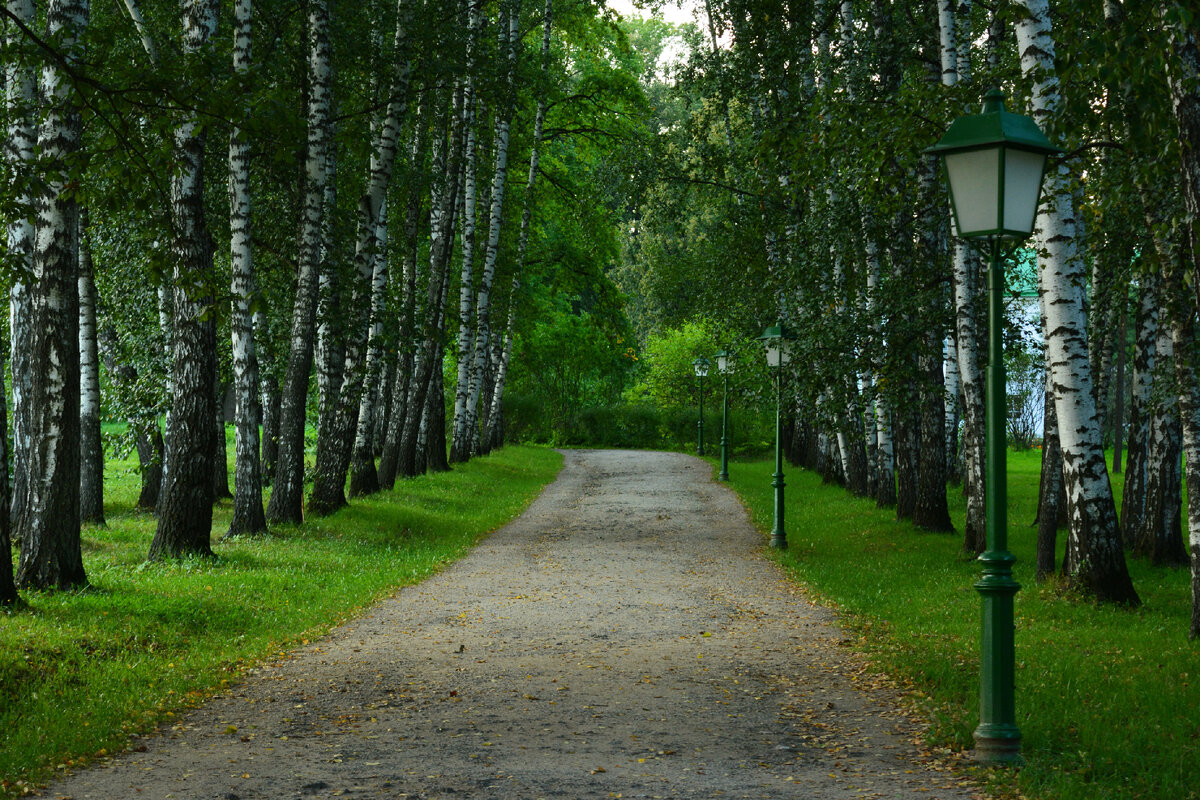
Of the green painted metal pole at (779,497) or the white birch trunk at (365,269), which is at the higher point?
the white birch trunk at (365,269)

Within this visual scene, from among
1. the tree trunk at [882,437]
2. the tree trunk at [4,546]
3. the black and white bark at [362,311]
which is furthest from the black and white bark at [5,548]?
the tree trunk at [882,437]

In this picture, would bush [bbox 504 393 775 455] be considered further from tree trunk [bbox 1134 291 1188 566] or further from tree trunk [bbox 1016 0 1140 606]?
tree trunk [bbox 1016 0 1140 606]

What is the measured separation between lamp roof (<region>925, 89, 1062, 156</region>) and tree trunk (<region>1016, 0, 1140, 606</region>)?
405 centimetres

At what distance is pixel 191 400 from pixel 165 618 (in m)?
3.73

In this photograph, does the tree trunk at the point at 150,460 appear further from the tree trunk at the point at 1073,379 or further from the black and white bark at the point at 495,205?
the tree trunk at the point at 1073,379

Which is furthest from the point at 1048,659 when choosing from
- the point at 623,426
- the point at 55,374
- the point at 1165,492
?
the point at 623,426

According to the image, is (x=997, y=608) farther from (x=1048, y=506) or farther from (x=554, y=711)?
(x=1048, y=506)

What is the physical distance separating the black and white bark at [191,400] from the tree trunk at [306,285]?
2974 mm

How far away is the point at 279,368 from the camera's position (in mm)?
18750

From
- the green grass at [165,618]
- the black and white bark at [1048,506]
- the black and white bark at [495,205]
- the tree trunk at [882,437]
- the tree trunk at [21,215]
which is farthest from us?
the black and white bark at [495,205]

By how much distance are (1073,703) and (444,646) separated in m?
4.71

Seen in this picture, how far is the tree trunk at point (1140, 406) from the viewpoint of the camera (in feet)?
46.4

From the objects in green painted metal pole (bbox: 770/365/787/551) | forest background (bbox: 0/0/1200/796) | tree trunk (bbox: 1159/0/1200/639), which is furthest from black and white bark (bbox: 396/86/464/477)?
tree trunk (bbox: 1159/0/1200/639)

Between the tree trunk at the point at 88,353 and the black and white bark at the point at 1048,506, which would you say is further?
the tree trunk at the point at 88,353
